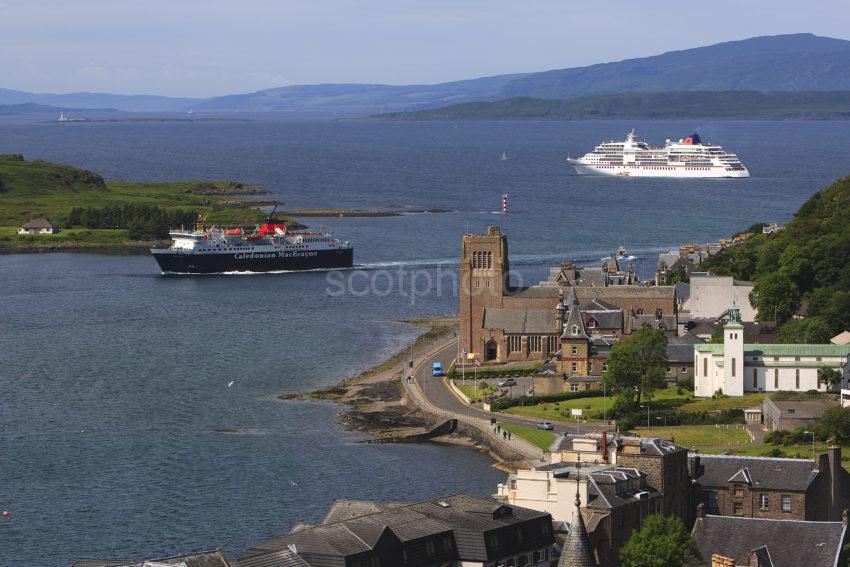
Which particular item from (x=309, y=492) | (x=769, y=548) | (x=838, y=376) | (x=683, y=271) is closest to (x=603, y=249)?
(x=683, y=271)

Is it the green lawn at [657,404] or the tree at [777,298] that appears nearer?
the green lawn at [657,404]

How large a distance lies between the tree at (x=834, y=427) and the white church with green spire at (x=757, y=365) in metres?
10.5

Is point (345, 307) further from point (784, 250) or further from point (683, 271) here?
point (784, 250)

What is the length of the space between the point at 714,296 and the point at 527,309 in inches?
425

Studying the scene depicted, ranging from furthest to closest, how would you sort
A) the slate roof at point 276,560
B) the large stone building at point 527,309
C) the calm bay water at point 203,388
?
the large stone building at point 527,309, the calm bay water at point 203,388, the slate roof at point 276,560

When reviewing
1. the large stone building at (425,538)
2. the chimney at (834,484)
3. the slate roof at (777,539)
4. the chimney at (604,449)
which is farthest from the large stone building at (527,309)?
the large stone building at (425,538)

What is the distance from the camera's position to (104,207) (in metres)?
163

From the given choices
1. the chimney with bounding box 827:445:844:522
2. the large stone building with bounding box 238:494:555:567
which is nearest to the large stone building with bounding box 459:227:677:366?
the chimney with bounding box 827:445:844:522

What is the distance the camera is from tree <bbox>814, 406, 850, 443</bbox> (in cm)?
6184

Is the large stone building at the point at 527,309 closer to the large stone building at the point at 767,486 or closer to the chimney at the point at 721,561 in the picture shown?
the large stone building at the point at 767,486

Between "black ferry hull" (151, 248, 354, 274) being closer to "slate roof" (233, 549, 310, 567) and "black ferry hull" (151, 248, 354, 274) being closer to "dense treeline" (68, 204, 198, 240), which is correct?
"dense treeline" (68, 204, 198, 240)

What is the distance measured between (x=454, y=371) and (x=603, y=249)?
5416 centimetres

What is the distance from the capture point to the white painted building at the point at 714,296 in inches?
3602

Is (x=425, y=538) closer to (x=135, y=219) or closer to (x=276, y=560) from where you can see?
(x=276, y=560)
